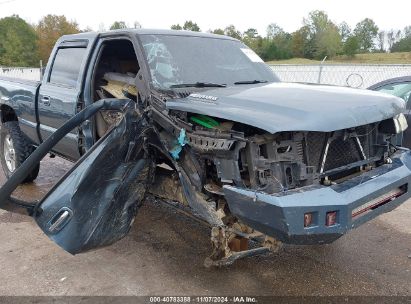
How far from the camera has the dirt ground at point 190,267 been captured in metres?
3.52

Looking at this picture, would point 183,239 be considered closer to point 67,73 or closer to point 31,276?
point 31,276

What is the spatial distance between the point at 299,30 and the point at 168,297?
47841 millimetres

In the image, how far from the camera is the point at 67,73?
17.0 feet

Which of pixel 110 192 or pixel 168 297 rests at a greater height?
pixel 110 192

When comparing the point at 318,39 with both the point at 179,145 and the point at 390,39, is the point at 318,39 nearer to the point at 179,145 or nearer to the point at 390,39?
the point at 390,39

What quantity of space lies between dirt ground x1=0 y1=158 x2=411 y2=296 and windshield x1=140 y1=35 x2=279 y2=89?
1.58m

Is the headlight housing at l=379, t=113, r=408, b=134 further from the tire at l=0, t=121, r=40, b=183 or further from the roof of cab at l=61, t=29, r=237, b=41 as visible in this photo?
the tire at l=0, t=121, r=40, b=183

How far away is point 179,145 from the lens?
11.3 feet

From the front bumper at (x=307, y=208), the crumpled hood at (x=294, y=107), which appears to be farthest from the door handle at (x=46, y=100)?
the front bumper at (x=307, y=208)

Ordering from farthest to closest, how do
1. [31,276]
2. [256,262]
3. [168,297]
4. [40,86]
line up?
[40,86]
[256,262]
[31,276]
[168,297]

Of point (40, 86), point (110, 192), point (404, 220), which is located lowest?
point (404, 220)

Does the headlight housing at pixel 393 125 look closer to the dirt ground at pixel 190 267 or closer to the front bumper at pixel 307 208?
the front bumper at pixel 307 208

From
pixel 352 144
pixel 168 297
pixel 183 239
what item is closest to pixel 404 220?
pixel 352 144

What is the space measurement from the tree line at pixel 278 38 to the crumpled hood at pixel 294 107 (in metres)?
26.6
